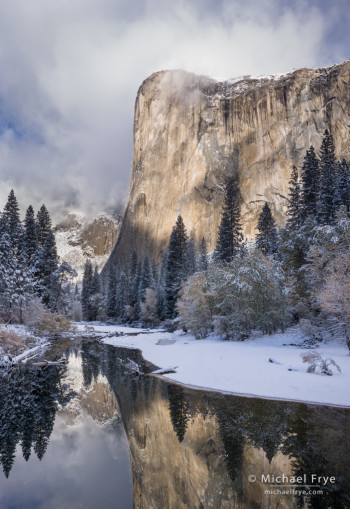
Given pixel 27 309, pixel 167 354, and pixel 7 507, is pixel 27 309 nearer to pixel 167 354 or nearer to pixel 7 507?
pixel 167 354

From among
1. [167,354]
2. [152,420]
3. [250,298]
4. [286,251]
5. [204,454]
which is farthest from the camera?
[286,251]

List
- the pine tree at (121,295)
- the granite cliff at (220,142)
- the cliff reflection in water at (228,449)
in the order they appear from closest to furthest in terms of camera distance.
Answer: the cliff reflection in water at (228,449)
the pine tree at (121,295)
the granite cliff at (220,142)

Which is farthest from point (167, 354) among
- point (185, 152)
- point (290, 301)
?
point (185, 152)

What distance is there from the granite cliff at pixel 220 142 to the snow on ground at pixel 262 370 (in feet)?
240

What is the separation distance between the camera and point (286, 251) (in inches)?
976

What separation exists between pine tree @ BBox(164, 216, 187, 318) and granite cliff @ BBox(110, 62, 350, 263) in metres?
47.1

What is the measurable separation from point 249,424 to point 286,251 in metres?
18.7

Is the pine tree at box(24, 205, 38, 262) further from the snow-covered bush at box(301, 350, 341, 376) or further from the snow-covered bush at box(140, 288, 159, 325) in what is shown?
the snow-covered bush at box(301, 350, 341, 376)

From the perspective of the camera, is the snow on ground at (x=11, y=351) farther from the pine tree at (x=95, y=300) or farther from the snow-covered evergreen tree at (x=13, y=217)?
the pine tree at (x=95, y=300)

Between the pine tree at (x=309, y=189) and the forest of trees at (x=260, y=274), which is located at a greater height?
the pine tree at (x=309, y=189)

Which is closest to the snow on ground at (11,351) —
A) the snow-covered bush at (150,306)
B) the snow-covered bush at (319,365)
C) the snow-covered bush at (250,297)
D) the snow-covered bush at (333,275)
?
the snow-covered bush at (250,297)

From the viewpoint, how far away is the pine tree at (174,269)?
42844 millimetres

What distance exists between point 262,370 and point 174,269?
31564 mm

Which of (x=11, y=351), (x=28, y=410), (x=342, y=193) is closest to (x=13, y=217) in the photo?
(x=11, y=351)
